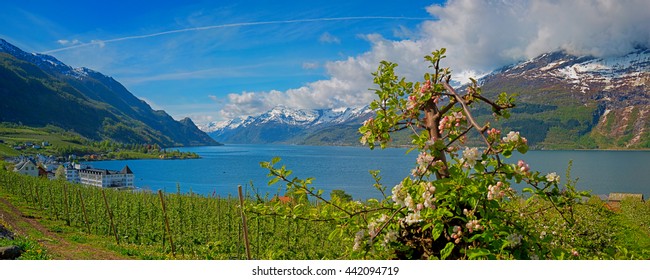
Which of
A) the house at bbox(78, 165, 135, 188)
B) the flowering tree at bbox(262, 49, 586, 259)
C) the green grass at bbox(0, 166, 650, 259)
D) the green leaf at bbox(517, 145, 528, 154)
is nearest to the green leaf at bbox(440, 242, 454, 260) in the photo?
the flowering tree at bbox(262, 49, 586, 259)

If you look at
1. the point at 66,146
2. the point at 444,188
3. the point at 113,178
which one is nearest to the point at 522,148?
the point at 444,188

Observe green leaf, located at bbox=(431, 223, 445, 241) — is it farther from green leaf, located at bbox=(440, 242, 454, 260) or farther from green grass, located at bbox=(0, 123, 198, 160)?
green grass, located at bbox=(0, 123, 198, 160)

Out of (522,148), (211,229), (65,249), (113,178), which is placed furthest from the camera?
(113,178)

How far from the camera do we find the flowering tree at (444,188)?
1896 millimetres

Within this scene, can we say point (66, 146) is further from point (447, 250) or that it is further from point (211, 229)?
point (447, 250)

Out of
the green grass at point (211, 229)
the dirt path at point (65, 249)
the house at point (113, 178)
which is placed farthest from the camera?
the house at point (113, 178)

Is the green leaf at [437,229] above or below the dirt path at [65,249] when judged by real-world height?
above

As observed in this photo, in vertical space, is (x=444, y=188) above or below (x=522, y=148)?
below

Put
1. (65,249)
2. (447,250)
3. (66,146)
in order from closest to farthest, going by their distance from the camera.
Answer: (447,250)
(65,249)
(66,146)

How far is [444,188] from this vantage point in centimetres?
193

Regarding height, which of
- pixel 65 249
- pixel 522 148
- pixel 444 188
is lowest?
pixel 65 249

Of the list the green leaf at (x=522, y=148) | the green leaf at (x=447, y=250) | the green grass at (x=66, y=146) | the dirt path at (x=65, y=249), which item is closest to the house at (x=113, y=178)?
the dirt path at (x=65, y=249)

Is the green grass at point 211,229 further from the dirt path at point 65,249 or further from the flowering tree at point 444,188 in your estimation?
the flowering tree at point 444,188

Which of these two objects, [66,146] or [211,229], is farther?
[66,146]
